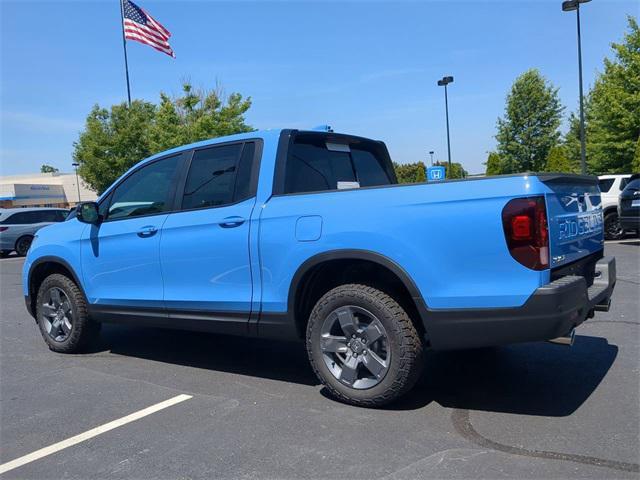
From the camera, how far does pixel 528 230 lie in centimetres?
309

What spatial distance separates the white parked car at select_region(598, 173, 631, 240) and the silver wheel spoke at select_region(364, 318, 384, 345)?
12.4m

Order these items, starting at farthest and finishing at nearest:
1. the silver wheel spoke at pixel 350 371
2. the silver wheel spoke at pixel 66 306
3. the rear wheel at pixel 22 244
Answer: the rear wheel at pixel 22 244 → the silver wheel spoke at pixel 66 306 → the silver wheel spoke at pixel 350 371

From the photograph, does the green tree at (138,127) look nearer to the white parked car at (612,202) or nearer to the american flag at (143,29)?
the american flag at (143,29)

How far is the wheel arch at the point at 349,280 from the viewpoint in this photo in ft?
11.4

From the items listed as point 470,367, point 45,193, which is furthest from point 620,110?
point 45,193

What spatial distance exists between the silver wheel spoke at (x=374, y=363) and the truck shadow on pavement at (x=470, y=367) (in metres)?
0.34

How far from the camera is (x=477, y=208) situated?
3.20 meters

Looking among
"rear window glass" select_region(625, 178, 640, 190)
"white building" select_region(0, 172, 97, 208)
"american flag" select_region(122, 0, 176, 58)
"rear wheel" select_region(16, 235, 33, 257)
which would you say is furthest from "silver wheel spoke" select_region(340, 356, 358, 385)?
"white building" select_region(0, 172, 97, 208)

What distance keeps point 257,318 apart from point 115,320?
5.80ft

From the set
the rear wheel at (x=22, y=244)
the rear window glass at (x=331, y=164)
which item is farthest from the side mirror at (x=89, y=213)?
the rear wheel at (x=22, y=244)

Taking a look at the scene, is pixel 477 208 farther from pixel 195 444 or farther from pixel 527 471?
pixel 195 444

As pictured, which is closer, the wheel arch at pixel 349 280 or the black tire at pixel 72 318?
the wheel arch at pixel 349 280

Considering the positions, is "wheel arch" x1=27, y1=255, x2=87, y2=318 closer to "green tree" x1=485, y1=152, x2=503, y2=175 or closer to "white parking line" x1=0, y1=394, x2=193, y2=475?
"white parking line" x1=0, y1=394, x2=193, y2=475

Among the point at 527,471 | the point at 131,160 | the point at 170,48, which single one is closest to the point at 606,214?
the point at 527,471
